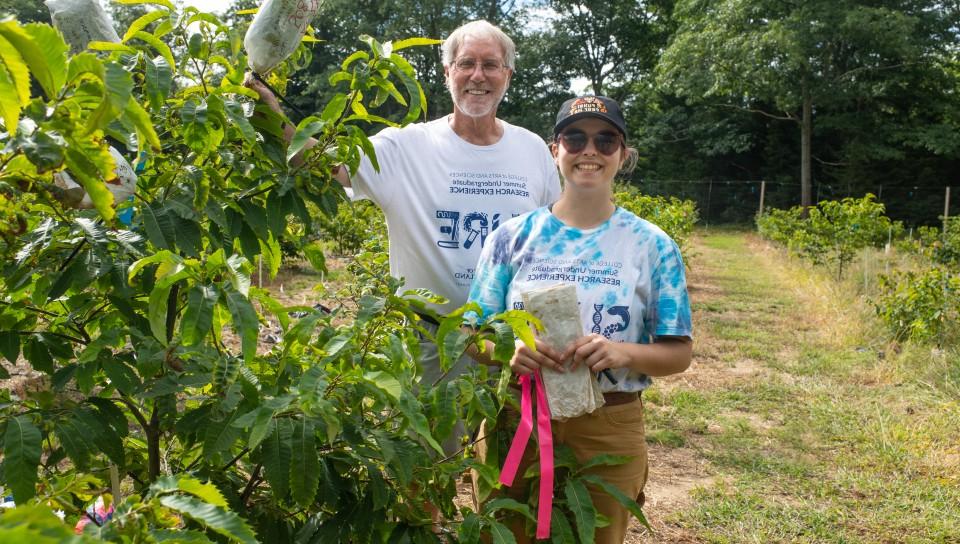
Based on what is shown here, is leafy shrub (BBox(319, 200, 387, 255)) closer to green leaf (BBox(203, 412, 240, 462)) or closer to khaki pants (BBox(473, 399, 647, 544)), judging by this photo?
khaki pants (BBox(473, 399, 647, 544))

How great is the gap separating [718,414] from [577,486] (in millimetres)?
3860

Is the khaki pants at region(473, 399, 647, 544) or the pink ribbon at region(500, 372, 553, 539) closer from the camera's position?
the pink ribbon at region(500, 372, 553, 539)

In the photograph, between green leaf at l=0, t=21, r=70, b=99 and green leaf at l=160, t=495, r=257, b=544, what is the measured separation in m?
0.47

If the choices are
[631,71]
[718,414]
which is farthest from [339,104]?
[631,71]

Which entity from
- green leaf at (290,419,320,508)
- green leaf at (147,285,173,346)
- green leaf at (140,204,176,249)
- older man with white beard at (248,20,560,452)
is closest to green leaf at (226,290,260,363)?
green leaf at (147,285,173,346)

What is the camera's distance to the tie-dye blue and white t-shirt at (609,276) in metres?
2.03

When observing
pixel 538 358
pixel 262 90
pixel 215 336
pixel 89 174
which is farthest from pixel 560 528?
pixel 89 174

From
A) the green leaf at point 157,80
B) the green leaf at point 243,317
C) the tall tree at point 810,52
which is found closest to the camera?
the green leaf at point 243,317

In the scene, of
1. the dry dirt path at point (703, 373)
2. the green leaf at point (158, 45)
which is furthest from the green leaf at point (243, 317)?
the dry dirt path at point (703, 373)

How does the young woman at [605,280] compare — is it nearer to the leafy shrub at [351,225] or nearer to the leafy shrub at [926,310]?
the leafy shrub at [926,310]

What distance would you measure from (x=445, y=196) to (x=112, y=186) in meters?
1.29

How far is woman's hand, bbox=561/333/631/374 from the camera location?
6.17ft

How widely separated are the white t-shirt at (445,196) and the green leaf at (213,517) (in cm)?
166

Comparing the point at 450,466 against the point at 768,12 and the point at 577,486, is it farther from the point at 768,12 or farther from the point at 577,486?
the point at 768,12
